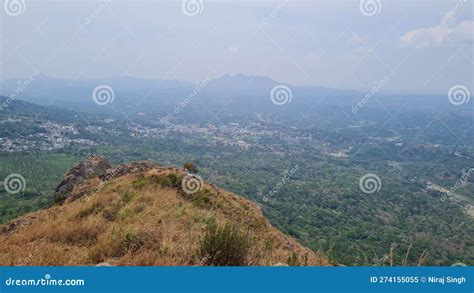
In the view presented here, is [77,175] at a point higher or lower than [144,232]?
higher

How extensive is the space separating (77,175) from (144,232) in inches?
442

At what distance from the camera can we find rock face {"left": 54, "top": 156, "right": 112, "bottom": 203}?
15219 mm

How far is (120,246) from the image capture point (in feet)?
17.4

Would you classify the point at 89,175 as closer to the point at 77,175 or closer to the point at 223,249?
the point at 77,175

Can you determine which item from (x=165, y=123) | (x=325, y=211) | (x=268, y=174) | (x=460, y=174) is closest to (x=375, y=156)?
(x=460, y=174)

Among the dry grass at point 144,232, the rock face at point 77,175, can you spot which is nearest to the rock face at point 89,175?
the rock face at point 77,175

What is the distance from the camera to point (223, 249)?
4.71m

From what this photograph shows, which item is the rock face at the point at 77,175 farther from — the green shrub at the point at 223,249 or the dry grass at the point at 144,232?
the green shrub at the point at 223,249

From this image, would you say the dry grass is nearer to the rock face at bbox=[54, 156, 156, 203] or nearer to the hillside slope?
the hillside slope

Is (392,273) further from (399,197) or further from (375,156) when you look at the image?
(375,156)

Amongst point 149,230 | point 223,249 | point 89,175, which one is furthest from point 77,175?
point 223,249

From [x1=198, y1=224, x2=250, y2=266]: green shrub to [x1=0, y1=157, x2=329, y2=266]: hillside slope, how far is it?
0.01 m

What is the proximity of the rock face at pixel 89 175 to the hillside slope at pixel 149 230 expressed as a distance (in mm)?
47

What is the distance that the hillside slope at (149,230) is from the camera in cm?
479
